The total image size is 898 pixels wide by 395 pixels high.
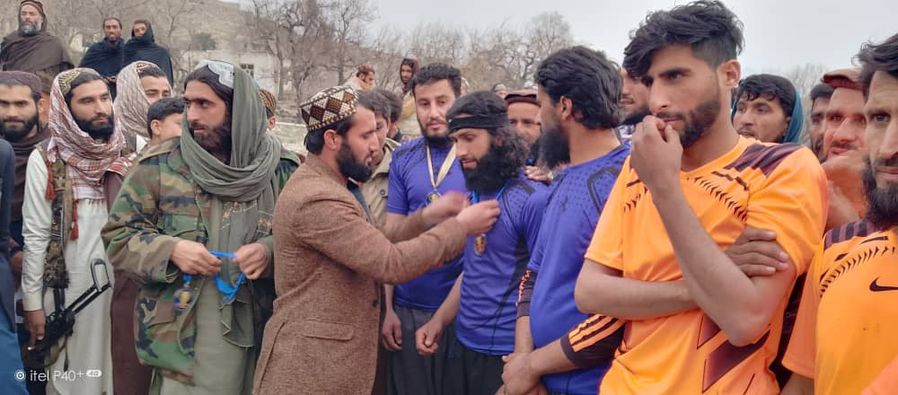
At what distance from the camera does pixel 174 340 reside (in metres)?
3.51

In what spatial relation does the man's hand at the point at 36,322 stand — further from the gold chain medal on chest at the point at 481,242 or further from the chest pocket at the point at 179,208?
the gold chain medal on chest at the point at 481,242

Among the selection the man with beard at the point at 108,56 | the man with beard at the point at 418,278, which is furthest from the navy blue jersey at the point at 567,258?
the man with beard at the point at 108,56

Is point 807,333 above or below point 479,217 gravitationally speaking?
above

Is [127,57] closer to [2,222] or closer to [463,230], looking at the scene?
[2,222]

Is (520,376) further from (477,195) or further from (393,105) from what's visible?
(393,105)

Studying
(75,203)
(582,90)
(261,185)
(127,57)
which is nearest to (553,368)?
(582,90)

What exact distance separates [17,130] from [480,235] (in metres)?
3.58

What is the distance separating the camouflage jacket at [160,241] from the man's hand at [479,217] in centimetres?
106

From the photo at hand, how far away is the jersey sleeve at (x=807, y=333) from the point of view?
186 cm

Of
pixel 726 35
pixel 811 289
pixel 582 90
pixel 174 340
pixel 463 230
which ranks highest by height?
pixel 726 35

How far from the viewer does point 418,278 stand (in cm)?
413

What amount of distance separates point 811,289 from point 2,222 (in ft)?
13.6

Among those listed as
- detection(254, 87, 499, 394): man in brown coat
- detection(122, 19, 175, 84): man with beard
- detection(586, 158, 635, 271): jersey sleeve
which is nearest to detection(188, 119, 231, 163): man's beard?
detection(254, 87, 499, 394): man in brown coat

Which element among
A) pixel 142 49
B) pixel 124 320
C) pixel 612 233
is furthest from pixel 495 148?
pixel 142 49
